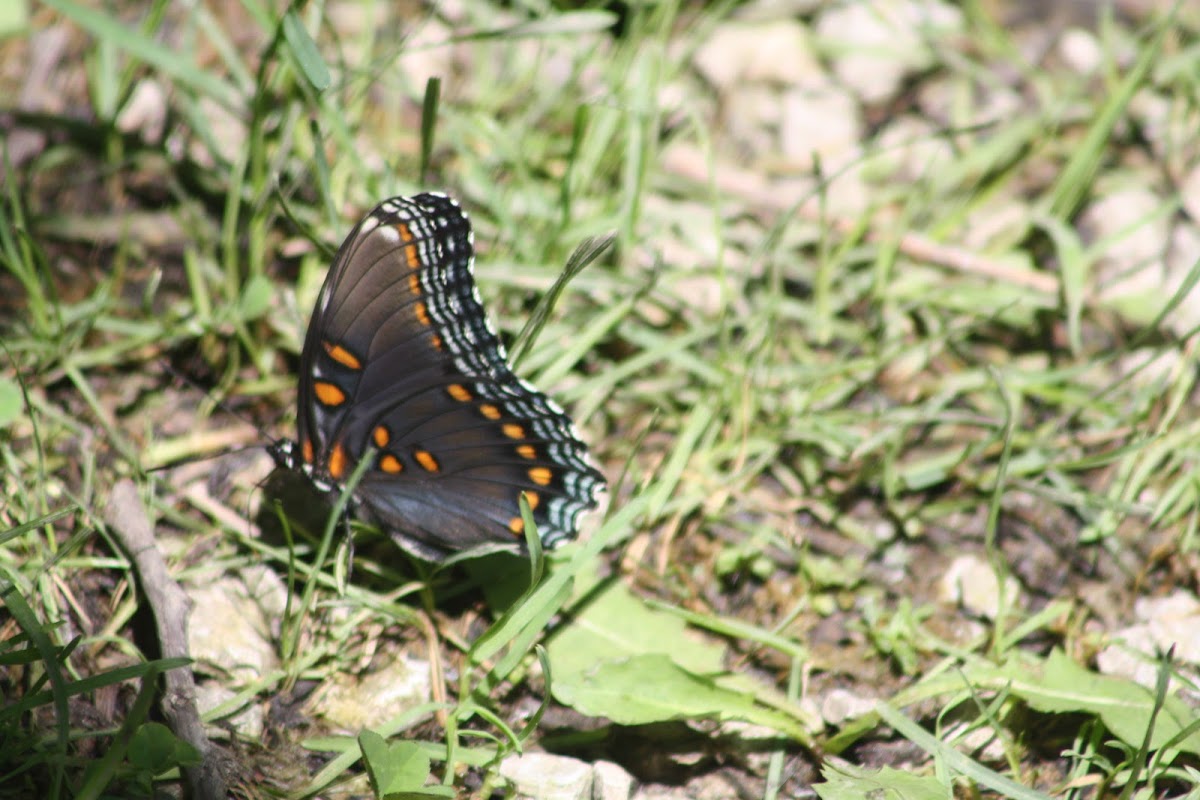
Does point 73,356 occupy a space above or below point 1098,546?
above

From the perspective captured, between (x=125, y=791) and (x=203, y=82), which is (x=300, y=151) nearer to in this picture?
(x=203, y=82)

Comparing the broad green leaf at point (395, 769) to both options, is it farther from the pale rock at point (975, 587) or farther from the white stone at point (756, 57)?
the white stone at point (756, 57)

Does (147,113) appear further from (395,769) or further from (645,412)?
(395,769)

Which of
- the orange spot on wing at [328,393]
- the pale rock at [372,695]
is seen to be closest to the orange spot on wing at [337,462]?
the orange spot on wing at [328,393]

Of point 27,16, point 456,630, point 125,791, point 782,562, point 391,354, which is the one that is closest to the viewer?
point 125,791

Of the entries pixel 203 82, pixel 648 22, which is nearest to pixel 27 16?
pixel 203 82

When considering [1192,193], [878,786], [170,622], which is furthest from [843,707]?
[1192,193]

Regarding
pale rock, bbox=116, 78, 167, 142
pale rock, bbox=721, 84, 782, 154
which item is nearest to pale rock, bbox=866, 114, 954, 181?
pale rock, bbox=721, 84, 782, 154
